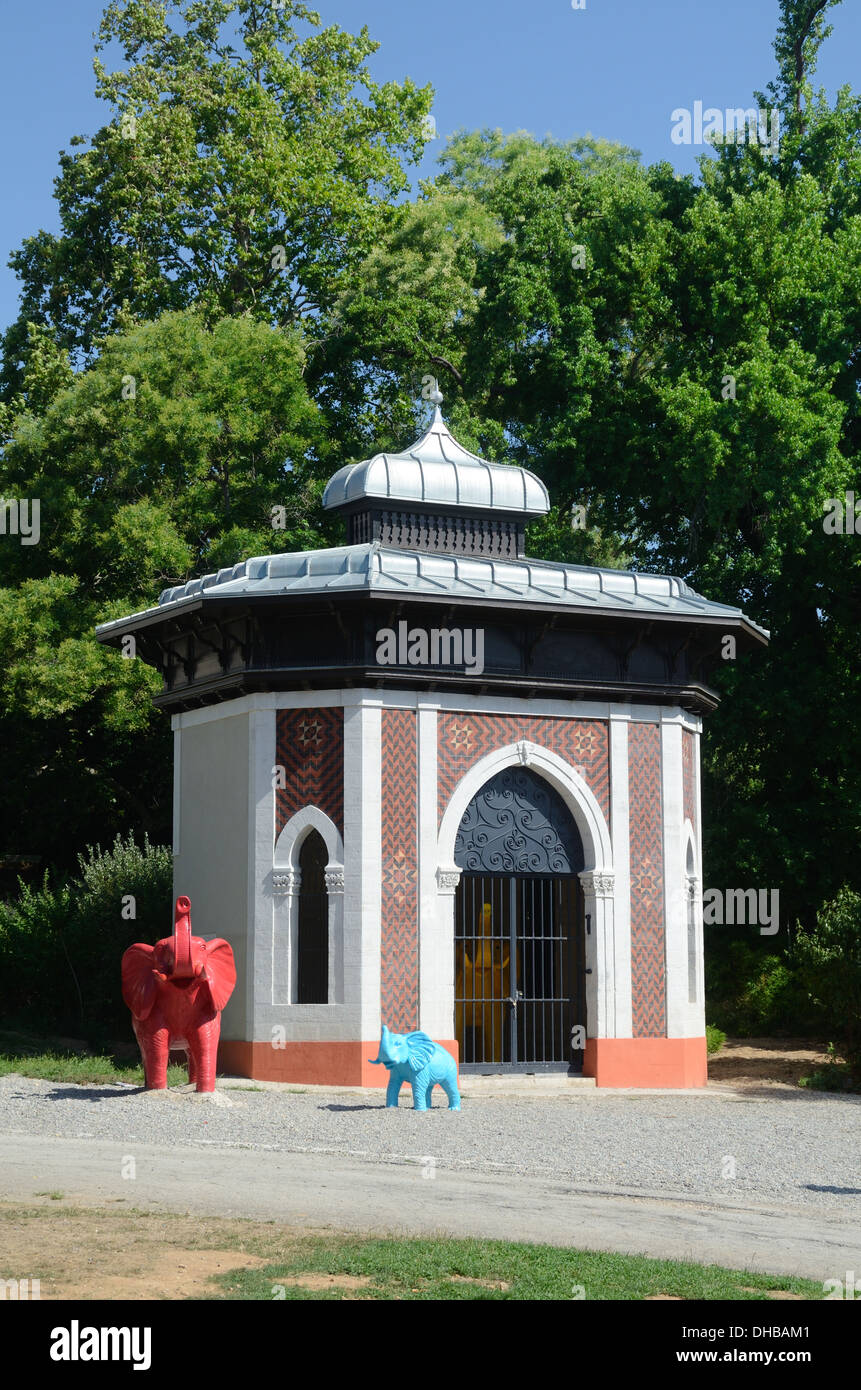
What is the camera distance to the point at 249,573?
20.7m

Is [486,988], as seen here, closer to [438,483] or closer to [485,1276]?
Answer: [438,483]

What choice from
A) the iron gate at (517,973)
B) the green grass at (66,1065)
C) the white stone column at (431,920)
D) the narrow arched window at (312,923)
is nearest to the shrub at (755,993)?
the iron gate at (517,973)

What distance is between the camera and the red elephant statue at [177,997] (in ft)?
56.2

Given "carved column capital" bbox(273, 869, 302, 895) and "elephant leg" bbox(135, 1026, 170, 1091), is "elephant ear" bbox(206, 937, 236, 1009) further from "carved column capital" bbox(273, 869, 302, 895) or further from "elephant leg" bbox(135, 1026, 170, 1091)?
"carved column capital" bbox(273, 869, 302, 895)

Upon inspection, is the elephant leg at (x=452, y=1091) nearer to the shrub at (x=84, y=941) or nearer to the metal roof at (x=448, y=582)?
the metal roof at (x=448, y=582)

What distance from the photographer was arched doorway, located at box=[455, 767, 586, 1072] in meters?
20.6

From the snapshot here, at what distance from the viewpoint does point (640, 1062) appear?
68.2ft

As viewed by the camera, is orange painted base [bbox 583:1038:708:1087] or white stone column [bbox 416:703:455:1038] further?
orange painted base [bbox 583:1038:708:1087]

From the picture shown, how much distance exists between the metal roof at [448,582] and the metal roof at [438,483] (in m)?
0.89

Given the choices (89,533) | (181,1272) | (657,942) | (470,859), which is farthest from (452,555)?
(181,1272)

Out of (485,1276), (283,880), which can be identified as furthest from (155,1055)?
(485,1276)

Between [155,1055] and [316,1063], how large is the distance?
2741 millimetres

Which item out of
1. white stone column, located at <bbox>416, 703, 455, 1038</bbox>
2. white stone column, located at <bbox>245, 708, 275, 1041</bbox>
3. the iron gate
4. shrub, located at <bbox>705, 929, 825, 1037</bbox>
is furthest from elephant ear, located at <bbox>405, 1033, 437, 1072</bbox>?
shrub, located at <bbox>705, 929, 825, 1037</bbox>

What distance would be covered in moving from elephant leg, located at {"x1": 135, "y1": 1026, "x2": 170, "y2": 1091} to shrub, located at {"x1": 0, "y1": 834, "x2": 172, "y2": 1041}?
611cm
